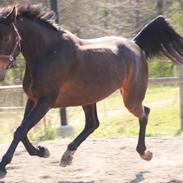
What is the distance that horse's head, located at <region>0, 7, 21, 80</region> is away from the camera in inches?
196

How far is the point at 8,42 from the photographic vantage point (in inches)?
197

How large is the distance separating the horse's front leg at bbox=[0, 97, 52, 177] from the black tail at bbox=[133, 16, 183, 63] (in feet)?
7.04

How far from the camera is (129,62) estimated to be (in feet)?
20.8

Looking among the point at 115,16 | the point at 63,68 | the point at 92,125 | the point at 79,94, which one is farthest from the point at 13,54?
the point at 115,16

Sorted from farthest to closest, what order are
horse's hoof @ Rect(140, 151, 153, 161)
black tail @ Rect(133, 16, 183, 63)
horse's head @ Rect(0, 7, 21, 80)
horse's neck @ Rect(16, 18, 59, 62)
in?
black tail @ Rect(133, 16, 183, 63) < horse's hoof @ Rect(140, 151, 153, 161) < horse's neck @ Rect(16, 18, 59, 62) < horse's head @ Rect(0, 7, 21, 80)

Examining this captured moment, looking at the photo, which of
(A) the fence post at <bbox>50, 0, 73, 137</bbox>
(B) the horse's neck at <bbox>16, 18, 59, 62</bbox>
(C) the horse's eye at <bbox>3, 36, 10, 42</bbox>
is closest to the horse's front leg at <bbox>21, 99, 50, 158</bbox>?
(B) the horse's neck at <bbox>16, 18, 59, 62</bbox>

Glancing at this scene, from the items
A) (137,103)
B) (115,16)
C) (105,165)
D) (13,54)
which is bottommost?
(115,16)

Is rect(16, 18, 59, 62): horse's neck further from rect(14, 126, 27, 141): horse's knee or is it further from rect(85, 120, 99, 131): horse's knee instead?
rect(85, 120, 99, 131): horse's knee

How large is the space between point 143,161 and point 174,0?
12044 mm

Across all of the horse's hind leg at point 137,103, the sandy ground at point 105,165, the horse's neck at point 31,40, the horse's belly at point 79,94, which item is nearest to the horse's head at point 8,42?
the horse's neck at point 31,40

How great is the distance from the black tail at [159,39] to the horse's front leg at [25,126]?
2145mm

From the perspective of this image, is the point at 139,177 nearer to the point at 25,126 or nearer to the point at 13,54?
the point at 25,126

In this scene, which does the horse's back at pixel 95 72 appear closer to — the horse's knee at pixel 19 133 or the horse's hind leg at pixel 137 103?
the horse's hind leg at pixel 137 103

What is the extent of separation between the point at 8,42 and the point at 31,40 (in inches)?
15.9
